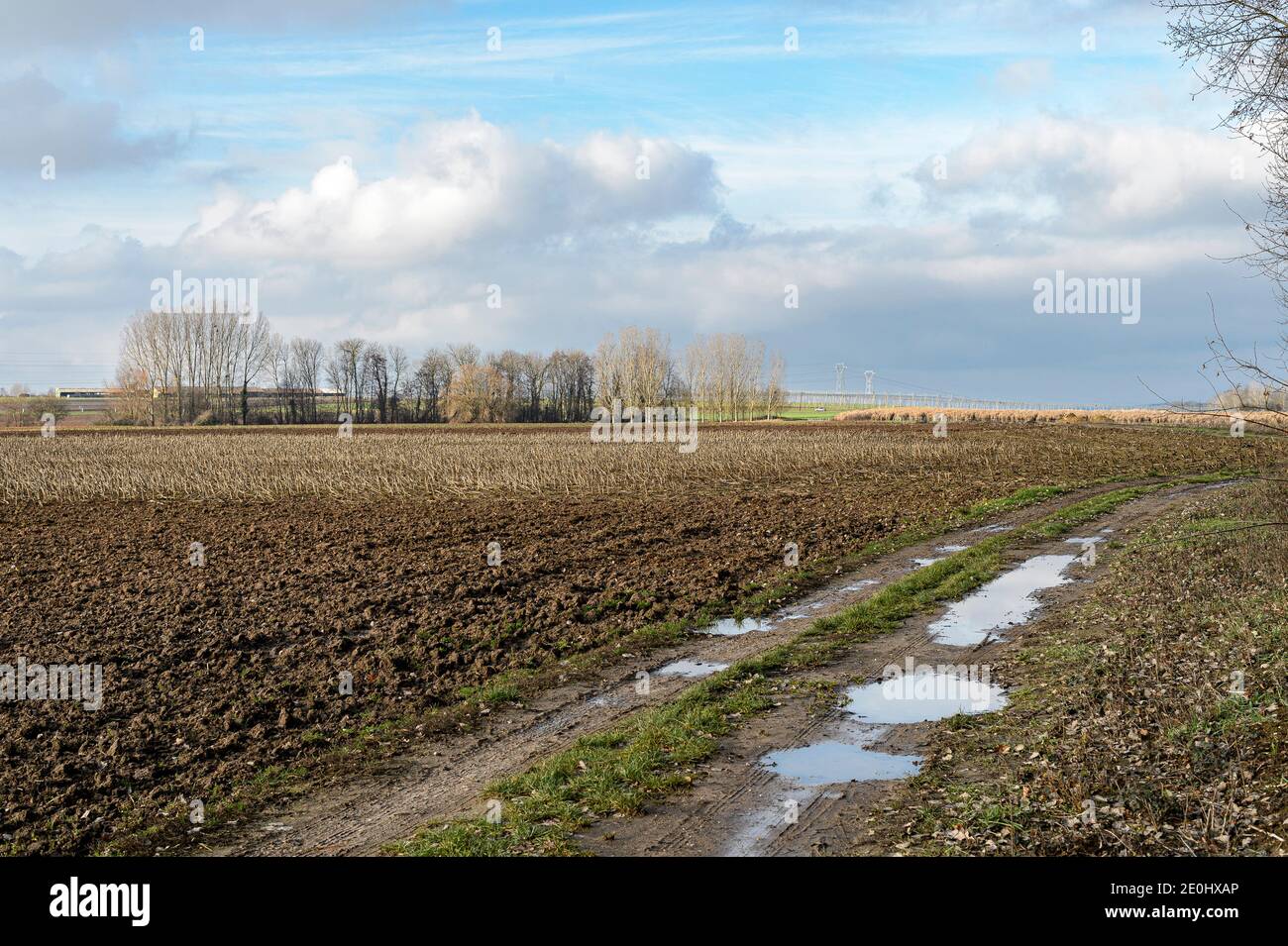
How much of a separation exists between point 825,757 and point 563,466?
2797 centimetres

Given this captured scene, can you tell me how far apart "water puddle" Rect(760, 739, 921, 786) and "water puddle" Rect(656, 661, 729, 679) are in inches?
105

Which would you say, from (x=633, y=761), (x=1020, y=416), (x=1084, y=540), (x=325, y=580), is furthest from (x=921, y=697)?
(x=1020, y=416)

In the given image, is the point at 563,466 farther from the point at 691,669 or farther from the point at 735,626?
the point at 691,669

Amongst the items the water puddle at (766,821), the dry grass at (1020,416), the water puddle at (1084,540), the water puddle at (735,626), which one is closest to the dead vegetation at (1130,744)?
the water puddle at (766,821)

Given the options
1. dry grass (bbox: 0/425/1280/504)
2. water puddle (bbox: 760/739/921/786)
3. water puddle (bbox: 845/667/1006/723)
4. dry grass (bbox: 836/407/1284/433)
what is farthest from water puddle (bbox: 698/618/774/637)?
dry grass (bbox: 836/407/1284/433)

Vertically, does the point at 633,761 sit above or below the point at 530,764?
above

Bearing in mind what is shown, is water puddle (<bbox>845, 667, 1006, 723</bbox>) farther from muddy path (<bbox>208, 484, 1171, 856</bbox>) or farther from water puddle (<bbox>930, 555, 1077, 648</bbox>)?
water puddle (<bbox>930, 555, 1077, 648</bbox>)

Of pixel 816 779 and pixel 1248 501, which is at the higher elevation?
pixel 1248 501

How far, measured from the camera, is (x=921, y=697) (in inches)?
369

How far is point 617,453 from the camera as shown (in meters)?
43.1
